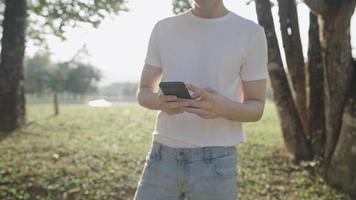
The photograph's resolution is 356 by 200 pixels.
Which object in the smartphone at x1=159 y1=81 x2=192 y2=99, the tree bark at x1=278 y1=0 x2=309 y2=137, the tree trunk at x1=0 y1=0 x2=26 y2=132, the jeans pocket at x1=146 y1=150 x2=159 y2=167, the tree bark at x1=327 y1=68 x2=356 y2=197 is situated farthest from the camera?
the tree trunk at x1=0 y1=0 x2=26 y2=132

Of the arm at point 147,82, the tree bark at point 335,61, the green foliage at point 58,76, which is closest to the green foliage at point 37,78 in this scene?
the green foliage at point 58,76

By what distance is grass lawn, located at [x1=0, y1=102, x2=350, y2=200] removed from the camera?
604cm

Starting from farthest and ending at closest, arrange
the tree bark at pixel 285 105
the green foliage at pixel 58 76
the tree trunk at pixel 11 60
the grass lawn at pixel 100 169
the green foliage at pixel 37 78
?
the green foliage at pixel 58 76, the green foliage at pixel 37 78, the tree trunk at pixel 11 60, the tree bark at pixel 285 105, the grass lawn at pixel 100 169

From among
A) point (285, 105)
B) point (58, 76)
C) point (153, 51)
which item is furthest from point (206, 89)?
point (58, 76)

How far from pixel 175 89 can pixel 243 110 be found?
0.35 m

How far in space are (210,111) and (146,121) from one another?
44.8 ft

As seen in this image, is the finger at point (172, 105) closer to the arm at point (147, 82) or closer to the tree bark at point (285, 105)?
the arm at point (147, 82)

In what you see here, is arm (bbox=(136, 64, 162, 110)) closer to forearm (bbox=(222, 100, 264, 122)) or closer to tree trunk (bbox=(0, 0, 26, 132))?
forearm (bbox=(222, 100, 264, 122))

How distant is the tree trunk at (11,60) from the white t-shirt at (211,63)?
8.92 metres

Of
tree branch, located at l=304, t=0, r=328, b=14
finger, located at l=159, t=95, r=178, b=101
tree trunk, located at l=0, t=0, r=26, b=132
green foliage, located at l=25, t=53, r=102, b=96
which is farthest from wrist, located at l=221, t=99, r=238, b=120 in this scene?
green foliage, located at l=25, t=53, r=102, b=96

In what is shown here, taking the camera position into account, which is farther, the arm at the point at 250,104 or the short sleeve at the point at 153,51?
the short sleeve at the point at 153,51

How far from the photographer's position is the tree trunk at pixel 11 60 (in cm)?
1058

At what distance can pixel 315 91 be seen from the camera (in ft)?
23.5

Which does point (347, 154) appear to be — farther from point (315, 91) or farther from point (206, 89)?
point (206, 89)
